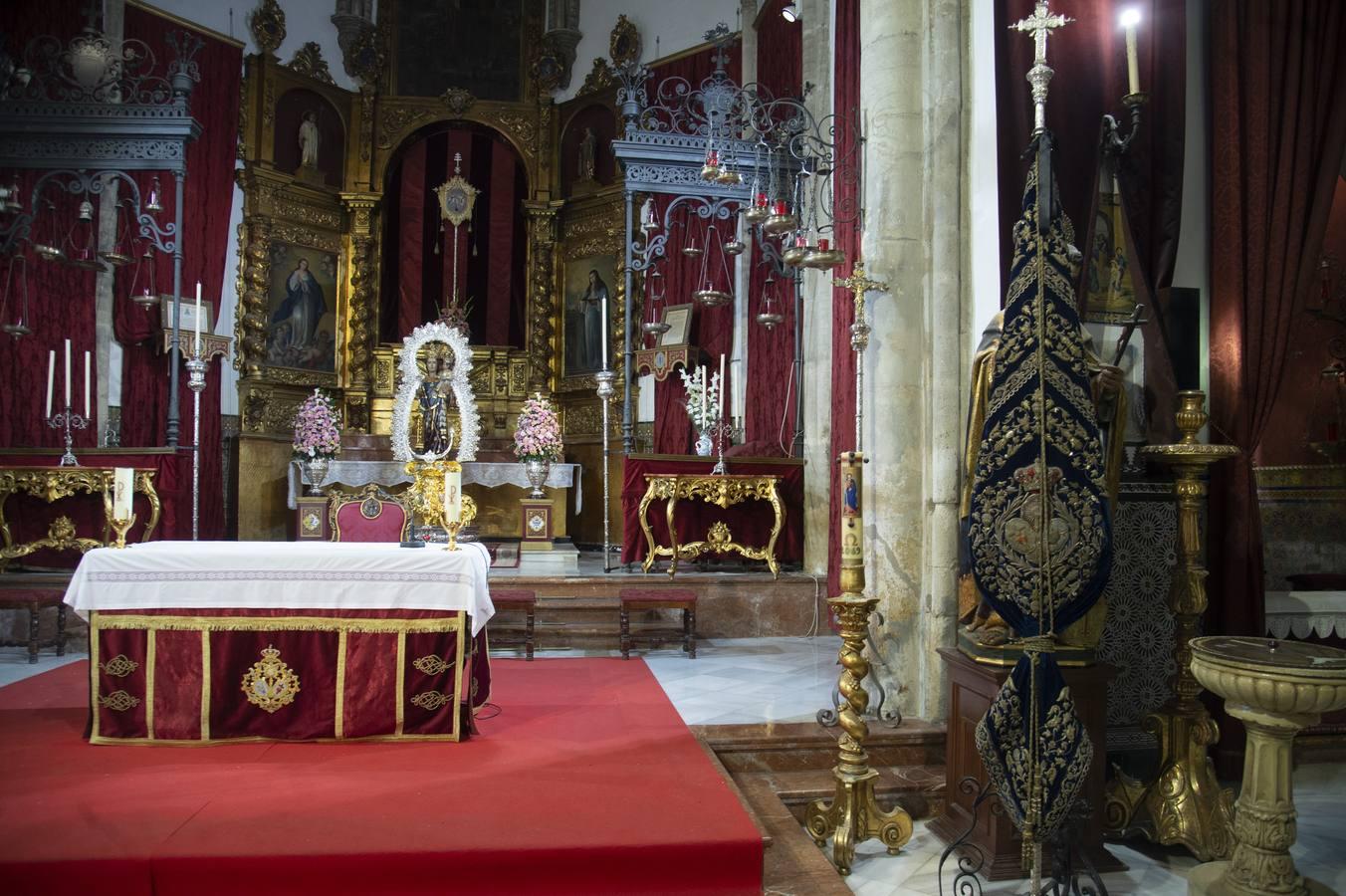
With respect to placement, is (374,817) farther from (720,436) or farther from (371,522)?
(720,436)

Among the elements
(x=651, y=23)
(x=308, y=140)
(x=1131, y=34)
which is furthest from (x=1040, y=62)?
(x=308, y=140)

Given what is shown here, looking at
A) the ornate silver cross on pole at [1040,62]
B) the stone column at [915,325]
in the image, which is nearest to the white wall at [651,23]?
the stone column at [915,325]

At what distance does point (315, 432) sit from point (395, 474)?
0.86 m

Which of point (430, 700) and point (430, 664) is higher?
point (430, 664)

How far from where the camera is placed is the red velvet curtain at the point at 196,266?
955 cm

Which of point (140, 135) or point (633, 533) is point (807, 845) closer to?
point (633, 533)

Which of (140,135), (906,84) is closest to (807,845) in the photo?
(906,84)

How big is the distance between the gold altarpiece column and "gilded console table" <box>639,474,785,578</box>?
320cm

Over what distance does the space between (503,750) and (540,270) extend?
343 inches

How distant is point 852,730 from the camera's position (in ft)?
12.5

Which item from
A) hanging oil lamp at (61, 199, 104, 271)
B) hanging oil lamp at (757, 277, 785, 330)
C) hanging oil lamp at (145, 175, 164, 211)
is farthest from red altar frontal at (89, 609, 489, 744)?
hanging oil lamp at (61, 199, 104, 271)

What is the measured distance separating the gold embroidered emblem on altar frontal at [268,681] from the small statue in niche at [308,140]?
8.82m

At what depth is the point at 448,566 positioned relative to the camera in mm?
4422

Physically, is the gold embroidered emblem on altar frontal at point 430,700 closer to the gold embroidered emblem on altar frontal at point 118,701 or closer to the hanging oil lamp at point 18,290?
the gold embroidered emblem on altar frontal at point 118,701
